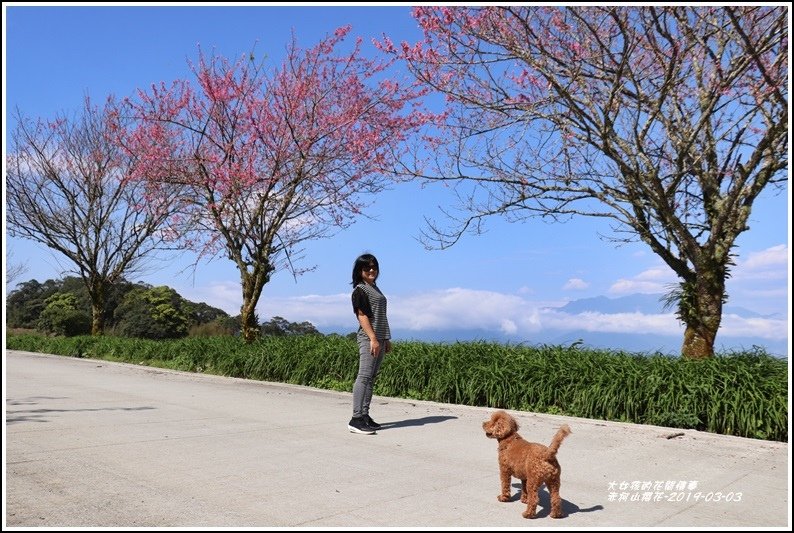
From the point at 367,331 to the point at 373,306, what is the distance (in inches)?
11.6

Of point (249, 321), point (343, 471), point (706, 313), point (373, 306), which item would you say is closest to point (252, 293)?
point (249, 321)

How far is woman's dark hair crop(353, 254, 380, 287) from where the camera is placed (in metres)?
7.49

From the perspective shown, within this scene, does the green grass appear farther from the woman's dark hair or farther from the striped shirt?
the woman's dark hair

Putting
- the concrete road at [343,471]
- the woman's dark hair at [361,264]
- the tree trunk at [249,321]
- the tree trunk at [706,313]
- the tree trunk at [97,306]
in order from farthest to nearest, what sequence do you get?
the tree trunk at [97,306] < the tree trunk at [249,321] < the tree trunk at [706,313] < the woman's dark hair at [361,264] < the concrete road at [343,471]

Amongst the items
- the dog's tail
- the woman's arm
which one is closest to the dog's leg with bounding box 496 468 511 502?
the dog's tail

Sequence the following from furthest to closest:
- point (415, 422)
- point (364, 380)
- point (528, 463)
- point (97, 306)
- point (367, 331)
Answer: point (97, 306)
point (415, 422)
point (364, 380)
point (367, 331)
point (528, 463)

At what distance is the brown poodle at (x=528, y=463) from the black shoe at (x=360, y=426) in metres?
2.75

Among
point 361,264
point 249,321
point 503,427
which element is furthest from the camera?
point 249,321

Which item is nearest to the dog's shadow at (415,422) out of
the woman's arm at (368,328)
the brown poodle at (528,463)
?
the woman's arm at (368,328)

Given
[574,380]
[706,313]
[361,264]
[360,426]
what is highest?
[706,313]

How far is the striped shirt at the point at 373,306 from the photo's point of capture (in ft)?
24.0

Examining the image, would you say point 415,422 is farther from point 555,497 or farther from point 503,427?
point 555,497

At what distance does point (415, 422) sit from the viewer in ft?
26.5

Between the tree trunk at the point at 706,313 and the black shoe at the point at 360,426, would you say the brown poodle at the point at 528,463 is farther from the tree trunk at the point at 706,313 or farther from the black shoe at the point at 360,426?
the tree trunk at the point at 706,313
